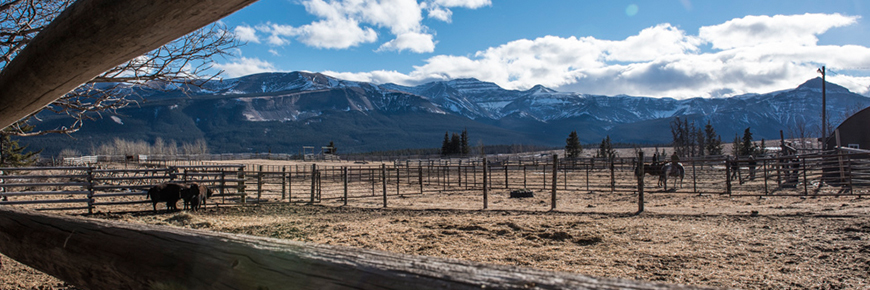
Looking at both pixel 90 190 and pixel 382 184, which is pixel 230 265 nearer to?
pixel 90 190

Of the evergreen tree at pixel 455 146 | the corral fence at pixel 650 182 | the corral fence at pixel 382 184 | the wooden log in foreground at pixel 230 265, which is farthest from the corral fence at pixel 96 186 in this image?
the evergreen tree at pixel 455 146

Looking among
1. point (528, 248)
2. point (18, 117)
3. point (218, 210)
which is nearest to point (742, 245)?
point (528, 248)

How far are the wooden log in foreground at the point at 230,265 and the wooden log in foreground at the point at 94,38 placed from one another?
2.09 ft

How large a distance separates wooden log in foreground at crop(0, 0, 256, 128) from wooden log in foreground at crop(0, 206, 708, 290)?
0.64 m

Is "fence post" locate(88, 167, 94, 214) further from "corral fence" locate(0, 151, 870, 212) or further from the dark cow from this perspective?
the dark cow

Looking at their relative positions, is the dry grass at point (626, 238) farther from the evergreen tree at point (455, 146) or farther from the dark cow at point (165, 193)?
the evergreen tree at point (455, 146)

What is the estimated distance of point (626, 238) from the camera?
6734 millimetres

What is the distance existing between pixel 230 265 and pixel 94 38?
1.01m

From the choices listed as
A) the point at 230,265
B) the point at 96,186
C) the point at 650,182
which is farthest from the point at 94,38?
the point at 650,182

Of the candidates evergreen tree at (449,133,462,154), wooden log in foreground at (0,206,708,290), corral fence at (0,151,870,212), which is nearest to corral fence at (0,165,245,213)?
corral fence at (0,151,870,212)

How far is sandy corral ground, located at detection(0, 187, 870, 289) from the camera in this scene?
184 inches

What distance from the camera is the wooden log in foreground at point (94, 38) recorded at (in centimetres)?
141

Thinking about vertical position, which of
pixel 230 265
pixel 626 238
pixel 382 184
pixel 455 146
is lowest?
pixel 382 184

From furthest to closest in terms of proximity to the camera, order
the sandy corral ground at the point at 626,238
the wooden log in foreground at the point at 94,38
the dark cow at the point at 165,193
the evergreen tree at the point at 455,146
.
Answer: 1. the evergreen tree at the point at 455,146
2. the dark cow at the point at 165,193
3. the sandy corral ground at the point at 626,238
4. the wooden log in foreground at the point at 94,38
